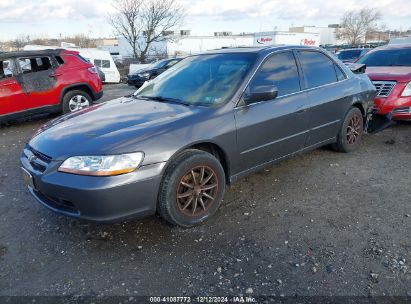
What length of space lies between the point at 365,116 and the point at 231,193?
2906mm

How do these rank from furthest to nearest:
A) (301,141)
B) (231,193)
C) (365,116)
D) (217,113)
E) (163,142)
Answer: (365,116), (301,141), (231,193), (217,113), (163,142)

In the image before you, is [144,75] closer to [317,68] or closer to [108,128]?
[317,68]

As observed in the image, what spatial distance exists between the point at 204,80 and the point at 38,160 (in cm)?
190

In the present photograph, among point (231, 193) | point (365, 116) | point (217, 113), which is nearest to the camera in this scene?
point (217, 113)

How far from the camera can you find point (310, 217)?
133 inches

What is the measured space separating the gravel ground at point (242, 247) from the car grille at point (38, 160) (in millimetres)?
669

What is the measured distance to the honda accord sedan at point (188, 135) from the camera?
108 inches

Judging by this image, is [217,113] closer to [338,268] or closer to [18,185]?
[338,268]

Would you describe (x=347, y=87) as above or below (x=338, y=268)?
above

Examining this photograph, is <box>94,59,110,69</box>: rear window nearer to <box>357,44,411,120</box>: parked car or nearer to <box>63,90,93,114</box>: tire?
<box>63,90,93,114</box>: tire

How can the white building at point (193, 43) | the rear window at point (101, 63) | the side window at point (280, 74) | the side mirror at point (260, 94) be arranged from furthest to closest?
the white building at point (193, 43)
the rear window at point (101, 63)
the side window at point (280, 74)
the side mirror at point (260, 94)

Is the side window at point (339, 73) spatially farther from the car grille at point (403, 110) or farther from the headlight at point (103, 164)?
the headlight at point (103, 164)

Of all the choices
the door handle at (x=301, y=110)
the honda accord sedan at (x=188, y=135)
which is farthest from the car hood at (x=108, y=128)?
the door handle at (x=301, y=110)

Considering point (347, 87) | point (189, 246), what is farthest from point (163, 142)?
point (347, 87)
